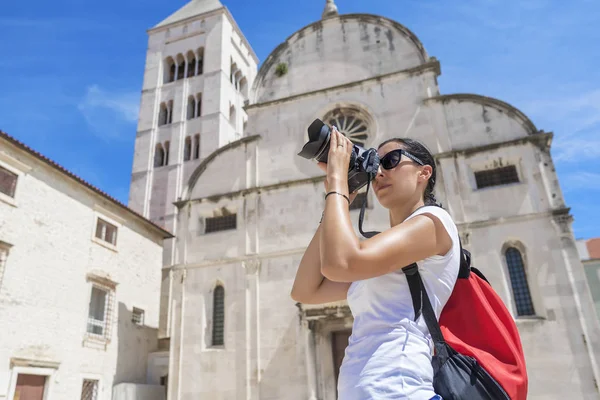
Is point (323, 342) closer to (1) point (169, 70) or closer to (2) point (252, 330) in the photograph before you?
(2) point (252, 330)

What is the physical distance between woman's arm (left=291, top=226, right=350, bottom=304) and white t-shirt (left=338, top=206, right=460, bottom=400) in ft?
1.19

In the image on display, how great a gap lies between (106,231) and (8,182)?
14.3 ft

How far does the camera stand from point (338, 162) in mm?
2051

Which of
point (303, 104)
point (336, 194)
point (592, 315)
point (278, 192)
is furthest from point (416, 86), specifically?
point (336, 194)

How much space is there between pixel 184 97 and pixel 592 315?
33.3 meters

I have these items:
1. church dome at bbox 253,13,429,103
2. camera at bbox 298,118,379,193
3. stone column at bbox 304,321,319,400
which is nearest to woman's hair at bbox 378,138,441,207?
camera at bbox 298,118,379,193

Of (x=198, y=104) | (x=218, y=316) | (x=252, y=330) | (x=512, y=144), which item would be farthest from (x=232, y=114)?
(x=512, y=144)

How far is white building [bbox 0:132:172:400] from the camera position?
12.8 m

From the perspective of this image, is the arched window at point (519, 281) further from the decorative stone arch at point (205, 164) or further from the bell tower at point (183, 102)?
the bell tower at point (183, 102)

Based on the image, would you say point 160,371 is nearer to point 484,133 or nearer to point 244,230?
point 244,230

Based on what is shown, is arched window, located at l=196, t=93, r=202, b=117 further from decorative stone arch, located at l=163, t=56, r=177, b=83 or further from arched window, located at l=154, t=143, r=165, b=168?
arched window, located at l=154, t=143, r=165, b=168

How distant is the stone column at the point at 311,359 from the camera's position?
14.2m

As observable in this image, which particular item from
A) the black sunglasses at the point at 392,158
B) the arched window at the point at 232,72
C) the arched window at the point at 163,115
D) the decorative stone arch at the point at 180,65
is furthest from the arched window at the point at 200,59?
the black sunglasses at the point at 392,158

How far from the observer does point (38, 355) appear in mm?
13156
